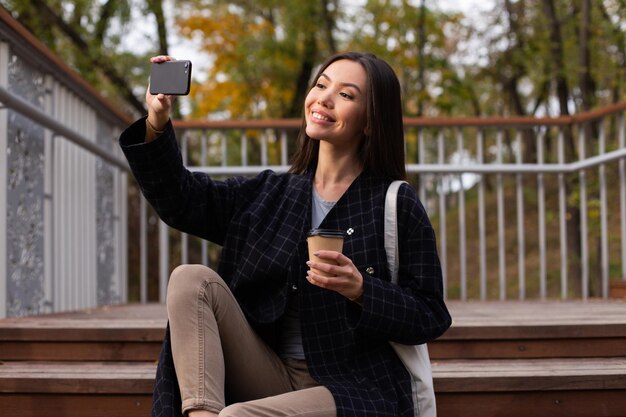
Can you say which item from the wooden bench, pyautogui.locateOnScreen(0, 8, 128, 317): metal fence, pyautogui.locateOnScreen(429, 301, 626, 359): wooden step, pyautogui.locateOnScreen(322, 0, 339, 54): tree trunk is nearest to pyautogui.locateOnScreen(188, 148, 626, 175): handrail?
pyautogui.locateOnScreen(0, 8, 128, 317): metal fence

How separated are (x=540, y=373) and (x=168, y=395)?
4.11 ft

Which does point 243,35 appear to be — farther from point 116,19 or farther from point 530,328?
point 530,328

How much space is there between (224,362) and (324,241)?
1.60 ft

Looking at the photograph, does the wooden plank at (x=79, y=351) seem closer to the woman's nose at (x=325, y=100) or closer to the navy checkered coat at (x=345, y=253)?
the navy checkered coat at (x=345, y=253)

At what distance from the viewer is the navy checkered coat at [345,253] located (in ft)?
6.12

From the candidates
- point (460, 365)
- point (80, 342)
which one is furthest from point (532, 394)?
point (80, 342)

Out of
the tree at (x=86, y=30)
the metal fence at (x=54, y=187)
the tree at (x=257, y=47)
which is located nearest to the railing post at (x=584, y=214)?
the metal fence at (x=54, y=187)

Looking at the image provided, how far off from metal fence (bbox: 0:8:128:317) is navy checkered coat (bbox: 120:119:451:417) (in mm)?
1348

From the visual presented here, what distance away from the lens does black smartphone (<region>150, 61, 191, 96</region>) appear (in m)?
1.89

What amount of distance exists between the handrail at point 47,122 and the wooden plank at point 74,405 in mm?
1217

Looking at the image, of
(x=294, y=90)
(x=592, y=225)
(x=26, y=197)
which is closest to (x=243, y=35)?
(x=294, y=90)

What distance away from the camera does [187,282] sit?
185 cm

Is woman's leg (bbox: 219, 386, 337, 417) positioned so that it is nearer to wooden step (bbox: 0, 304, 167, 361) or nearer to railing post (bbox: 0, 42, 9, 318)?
wooden step (bbox: 0, 304, 167, 361)

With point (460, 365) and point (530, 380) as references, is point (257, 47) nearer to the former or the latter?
point (460, 365)
